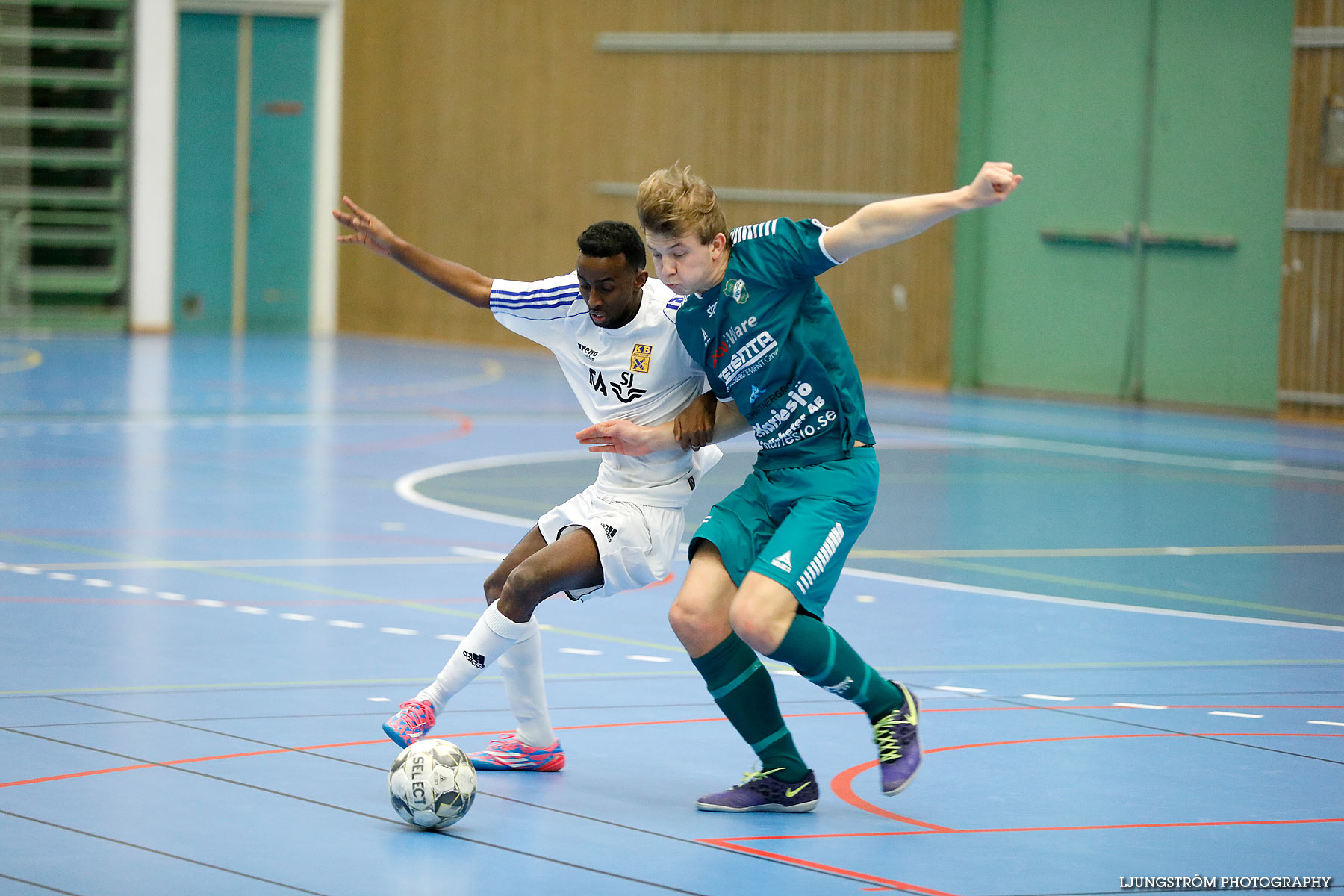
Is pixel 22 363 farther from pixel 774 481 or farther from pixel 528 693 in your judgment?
pixel 774 481

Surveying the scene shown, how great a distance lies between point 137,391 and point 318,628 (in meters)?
10.0

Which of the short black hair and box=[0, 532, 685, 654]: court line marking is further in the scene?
box=[0, 532, 685, 654]: court line marking

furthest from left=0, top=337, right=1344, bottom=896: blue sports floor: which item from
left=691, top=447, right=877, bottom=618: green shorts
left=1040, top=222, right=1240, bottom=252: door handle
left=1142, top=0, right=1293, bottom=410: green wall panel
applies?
left=1040, top=222, right=1240, bottom=252: door handle

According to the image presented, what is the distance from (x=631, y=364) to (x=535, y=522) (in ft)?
16.0

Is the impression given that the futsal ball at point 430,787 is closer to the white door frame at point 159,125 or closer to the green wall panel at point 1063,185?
the green wall panel at point 1063,185

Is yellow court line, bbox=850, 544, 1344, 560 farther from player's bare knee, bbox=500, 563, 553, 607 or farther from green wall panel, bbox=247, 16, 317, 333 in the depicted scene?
green wall panel, bbox=247, 16, 317, 333

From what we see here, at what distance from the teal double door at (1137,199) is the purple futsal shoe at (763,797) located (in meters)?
14.1

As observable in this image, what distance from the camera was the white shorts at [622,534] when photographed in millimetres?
5121

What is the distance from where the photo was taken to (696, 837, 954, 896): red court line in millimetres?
4129

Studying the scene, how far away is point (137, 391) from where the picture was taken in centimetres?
1648

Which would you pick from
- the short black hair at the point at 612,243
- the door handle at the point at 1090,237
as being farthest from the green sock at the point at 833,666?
the door handle at the point at 1090,237

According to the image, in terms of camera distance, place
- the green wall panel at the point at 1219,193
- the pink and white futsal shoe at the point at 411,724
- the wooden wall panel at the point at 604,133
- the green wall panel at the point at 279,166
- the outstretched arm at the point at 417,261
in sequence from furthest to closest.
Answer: the green wall panel at the point at 279,166 → the wooden wall panel at the point at 604,133 → the green wall panel at the point at 1219,193 → the outstretched arm at the point at 417,261 → the pink and white futsal shoe at the point at 411,724

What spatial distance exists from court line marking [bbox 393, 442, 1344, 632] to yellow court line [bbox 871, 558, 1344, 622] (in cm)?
10

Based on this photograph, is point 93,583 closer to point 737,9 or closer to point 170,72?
point 737,9
